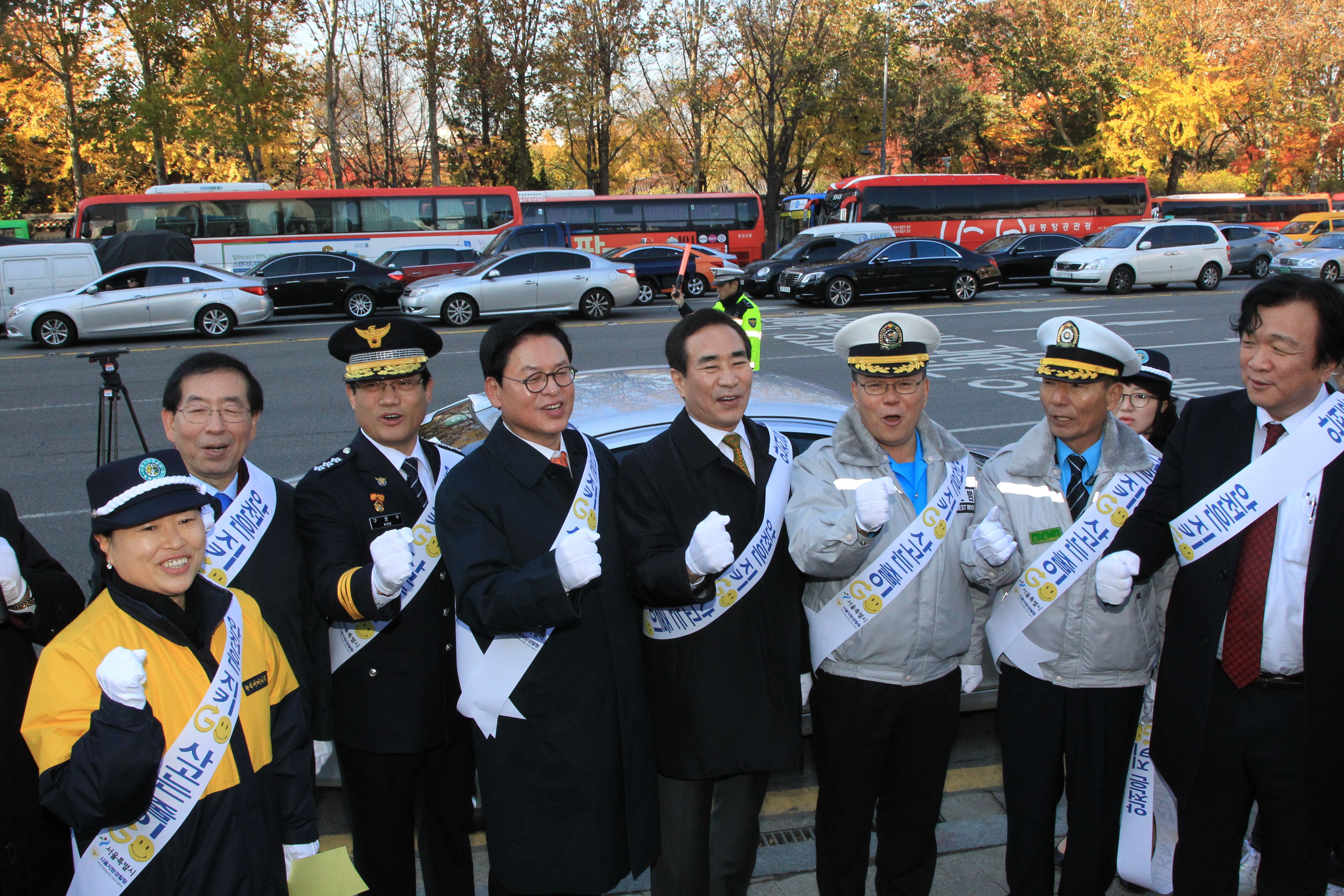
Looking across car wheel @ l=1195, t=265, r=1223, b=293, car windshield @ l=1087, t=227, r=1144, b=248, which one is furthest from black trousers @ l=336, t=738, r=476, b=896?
car wheel @ l=1195, t=265, r=1223, b=293

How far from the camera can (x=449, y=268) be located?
23.1m

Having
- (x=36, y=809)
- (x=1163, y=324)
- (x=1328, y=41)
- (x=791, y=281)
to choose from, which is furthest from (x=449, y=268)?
(x=1328, y=41)

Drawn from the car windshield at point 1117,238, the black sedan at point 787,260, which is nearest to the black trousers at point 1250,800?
the black sedan at point 787,260

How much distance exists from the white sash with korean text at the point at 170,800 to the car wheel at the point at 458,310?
1681 cm

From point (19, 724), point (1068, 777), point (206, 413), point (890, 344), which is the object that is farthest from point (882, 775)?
point (19, 724)

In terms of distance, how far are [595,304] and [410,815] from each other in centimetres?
1710

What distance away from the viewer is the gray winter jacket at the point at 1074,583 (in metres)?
2.84

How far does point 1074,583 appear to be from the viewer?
2.86m

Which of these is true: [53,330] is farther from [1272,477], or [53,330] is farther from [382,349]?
[1272,477]

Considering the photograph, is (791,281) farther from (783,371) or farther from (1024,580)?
(1024,580)

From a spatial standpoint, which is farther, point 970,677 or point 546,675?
point 970,677

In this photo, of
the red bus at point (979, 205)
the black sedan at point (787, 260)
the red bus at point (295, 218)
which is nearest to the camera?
the black sedan at point (787, 260)

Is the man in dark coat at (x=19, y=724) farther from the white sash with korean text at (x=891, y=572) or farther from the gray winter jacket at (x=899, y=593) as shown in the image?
the white sash with korean text at (x=891, y=572)

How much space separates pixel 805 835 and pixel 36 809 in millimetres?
2527
